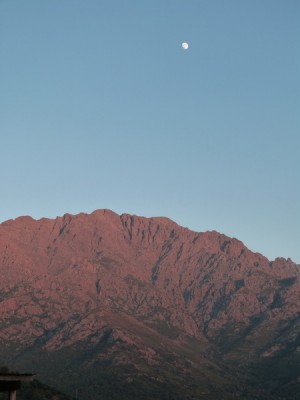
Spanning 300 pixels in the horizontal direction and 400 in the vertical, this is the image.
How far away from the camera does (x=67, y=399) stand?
149 m

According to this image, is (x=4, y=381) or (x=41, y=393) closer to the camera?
(x=4, y=381)

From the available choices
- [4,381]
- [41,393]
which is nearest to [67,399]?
[41,393]

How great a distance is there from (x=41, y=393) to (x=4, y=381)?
13596 cm

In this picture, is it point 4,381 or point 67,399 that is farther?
point 67,399

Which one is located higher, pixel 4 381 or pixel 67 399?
pixel 4 381

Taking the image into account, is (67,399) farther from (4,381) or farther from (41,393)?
(4,381)

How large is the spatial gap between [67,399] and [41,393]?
8.26m

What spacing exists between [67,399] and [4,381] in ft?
428

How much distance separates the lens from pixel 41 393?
505 feet
